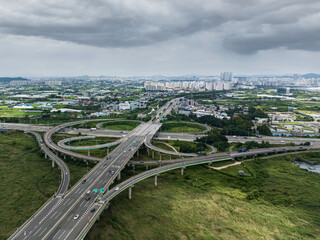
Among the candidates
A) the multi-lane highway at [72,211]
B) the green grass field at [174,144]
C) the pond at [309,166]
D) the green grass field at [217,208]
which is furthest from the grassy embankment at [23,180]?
the pond at [309,166]

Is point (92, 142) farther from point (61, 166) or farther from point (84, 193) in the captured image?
point (84, 193)

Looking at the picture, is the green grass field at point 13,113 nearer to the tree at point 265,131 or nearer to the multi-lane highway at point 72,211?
the multi-lane highway at point 72,211

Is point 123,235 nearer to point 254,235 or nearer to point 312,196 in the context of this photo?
point 254,235

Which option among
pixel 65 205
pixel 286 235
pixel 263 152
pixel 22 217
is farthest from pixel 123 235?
pixel 263 152

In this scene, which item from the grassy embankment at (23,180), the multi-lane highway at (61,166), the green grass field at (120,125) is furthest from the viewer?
the green grass field at (120,125)

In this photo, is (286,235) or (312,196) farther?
(312,196)

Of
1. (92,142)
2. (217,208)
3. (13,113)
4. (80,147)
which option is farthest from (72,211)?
(13,113)

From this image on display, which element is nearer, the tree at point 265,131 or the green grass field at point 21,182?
the green grass field at point 21,182
